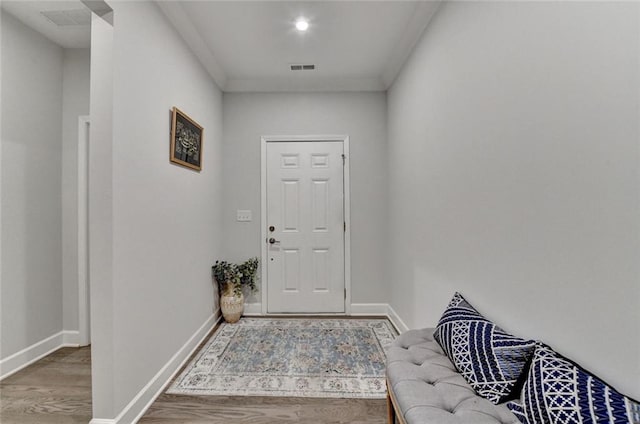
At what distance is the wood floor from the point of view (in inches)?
65.1

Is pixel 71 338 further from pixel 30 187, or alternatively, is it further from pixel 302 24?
pixel 302 24

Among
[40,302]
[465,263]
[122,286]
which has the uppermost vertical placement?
[465,263]

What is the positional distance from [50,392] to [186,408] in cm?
97

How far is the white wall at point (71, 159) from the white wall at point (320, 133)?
1308 mm

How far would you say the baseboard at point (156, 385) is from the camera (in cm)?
156

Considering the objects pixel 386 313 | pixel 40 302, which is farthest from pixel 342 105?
pixel 40 302

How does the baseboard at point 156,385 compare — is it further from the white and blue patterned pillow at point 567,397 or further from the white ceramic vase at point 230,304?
the white and blue patterned pillow at point 567,397

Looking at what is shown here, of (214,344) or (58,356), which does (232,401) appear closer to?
(214,344)

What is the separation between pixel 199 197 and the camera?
2.67m

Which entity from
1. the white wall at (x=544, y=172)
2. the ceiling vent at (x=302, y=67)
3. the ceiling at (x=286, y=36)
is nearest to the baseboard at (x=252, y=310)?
the white wall at (x=544, y=172)

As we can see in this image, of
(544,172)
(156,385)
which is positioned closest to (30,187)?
(156,385)

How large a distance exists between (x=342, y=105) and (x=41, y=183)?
292cm

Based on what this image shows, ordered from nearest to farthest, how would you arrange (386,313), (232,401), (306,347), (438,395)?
1. (438,395)
2. (232,401)
3. (306,347)
4. (386,313)

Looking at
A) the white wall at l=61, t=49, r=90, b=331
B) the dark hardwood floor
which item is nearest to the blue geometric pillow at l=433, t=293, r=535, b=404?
the dark hardwood floor
